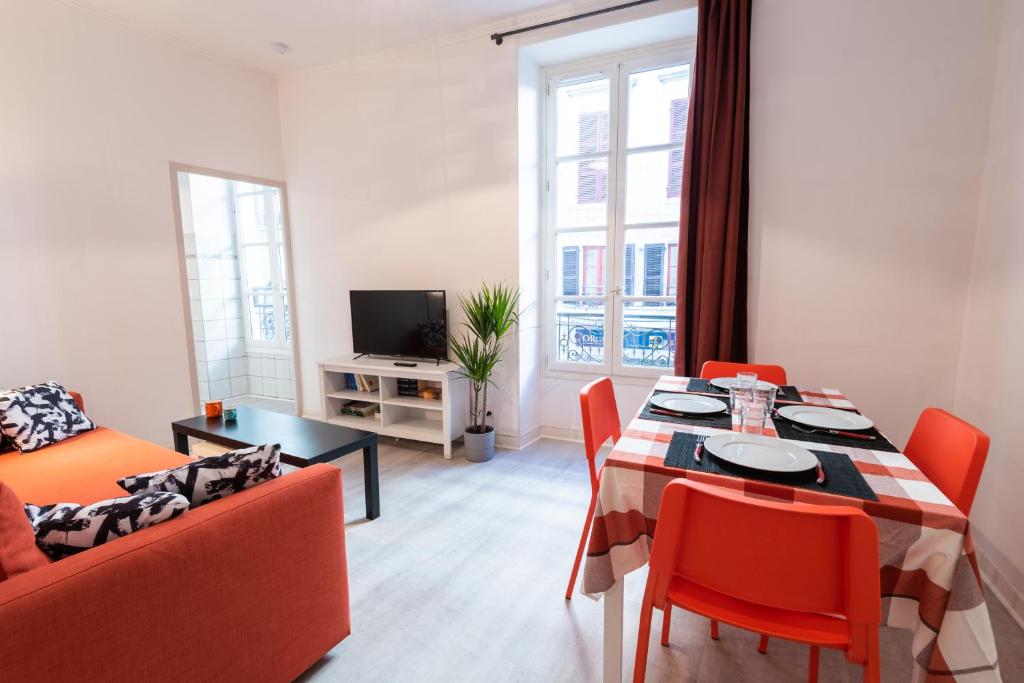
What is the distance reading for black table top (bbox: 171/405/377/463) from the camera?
2.42 metres

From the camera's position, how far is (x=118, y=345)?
3.34 m

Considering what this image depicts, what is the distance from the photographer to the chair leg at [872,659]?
0.99 m

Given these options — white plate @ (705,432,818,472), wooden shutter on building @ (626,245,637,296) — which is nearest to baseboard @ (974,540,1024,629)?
white plate @ (705,432,818,472)

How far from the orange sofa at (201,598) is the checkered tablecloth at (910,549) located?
0.87 metres

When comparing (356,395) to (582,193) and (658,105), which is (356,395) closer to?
(582,193)

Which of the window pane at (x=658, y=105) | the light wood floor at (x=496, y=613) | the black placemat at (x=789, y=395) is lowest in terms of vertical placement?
the light wood floor at (x=496, y=613)

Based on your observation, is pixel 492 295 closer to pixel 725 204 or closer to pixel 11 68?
pixel 725 204

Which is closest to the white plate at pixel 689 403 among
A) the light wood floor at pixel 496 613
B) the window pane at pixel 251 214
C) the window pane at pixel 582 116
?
the light wood floor at pixel 496 613

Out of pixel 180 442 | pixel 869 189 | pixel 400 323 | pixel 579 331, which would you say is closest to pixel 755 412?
pixel 869 189

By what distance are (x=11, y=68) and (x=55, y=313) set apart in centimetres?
142

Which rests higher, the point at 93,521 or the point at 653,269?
the point at 653,269

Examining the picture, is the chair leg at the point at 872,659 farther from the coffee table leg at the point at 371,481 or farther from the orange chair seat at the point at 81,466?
the orange chair seat at the point at 81,466

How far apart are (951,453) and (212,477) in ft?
6.87

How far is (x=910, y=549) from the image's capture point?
1050 mm
